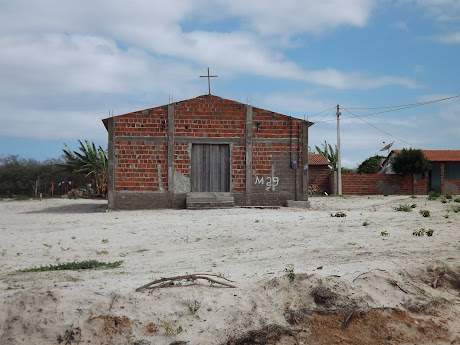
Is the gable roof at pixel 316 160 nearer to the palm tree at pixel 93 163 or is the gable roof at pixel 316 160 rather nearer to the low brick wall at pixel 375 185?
the low brick wall at pixel 375 185

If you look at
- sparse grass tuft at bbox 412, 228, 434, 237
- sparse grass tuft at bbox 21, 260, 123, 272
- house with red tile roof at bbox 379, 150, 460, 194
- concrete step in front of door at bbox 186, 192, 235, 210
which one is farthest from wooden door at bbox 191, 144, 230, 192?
house with red tile roof at bbox 379, 150, 460, 194

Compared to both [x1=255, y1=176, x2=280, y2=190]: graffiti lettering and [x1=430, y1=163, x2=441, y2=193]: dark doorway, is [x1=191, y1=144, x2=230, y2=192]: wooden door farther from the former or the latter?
[x1=430, y1=163, x2=441, y2=193]: dark doorway

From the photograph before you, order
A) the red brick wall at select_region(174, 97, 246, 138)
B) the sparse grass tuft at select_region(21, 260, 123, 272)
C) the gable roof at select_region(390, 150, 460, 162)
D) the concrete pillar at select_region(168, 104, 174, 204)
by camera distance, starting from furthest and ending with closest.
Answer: the gable roof at select_region(390, 150, 460, 162) → the red brick wall at select_region(174, 97, 246, 138) → the concrete pillar at select_region(168, 104, 174, 204) → the sparse grass tuft at select_region(21, 260, 123, 272)

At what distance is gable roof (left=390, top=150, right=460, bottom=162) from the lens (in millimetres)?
35094

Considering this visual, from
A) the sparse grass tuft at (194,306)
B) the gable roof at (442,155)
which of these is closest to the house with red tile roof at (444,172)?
the gable roof at (442,155)

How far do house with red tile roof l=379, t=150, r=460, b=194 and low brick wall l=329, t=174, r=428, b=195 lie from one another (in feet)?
9.22

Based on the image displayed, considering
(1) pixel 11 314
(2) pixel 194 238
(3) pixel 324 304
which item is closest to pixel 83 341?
(1) pixel 11 314

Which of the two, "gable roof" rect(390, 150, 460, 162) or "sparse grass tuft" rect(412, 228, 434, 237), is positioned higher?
"gable roof" rect(390, 150, 460, 162)

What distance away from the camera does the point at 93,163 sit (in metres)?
27.3

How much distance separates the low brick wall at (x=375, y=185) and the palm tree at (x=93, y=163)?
568 inches

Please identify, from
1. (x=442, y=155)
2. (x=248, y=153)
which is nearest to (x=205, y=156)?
(x=248, y=153)

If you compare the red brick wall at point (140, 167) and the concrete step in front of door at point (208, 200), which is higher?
the red brick wall at point (140, 167)

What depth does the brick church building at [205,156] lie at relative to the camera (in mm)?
16953

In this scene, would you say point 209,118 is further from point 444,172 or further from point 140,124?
point 444,172
